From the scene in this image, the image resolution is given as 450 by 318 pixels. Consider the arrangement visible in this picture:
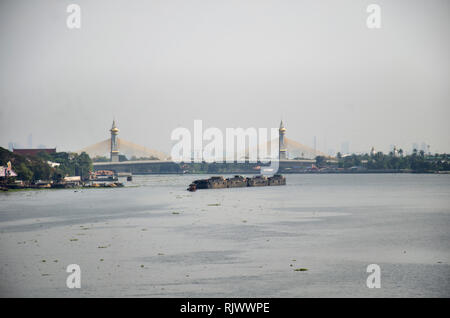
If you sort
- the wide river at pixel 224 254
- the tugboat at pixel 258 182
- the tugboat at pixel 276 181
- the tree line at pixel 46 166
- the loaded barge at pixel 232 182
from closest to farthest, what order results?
the wide river at pixel 224 254
the tree line at pixel 46 166
the loaded barge at pixel 232 182
the tugboat at pixel 258 182
the tugboat at pixel 276 181

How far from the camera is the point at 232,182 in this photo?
123062 millimetres

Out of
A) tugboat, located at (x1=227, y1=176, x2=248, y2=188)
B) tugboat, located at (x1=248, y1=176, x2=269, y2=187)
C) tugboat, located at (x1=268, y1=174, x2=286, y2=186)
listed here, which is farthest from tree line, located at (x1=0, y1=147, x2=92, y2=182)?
tugboat, located at (x1=268, y1=174, x2=286, y2=186)

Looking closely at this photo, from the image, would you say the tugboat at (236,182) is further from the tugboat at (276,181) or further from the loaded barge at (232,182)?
the tugboat at (276,181)

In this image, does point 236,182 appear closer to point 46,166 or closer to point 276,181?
point 276,181

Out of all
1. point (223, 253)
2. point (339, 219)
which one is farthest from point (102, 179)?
point (223, 253)

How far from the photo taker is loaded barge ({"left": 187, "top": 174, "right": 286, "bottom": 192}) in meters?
112

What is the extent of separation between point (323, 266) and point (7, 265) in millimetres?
14728

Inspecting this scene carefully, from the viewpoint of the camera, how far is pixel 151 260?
2727 centimetres

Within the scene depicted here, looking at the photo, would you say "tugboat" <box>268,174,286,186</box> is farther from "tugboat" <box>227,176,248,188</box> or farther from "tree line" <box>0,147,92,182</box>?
"tree line" <box>0,147,92,182</box>

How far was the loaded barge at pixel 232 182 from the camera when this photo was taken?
112 meters

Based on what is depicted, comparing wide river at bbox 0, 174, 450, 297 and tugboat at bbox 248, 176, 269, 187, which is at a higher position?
tugboat at bbox 248, 176, 269, 187

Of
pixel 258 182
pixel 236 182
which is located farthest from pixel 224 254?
pixel 258 182

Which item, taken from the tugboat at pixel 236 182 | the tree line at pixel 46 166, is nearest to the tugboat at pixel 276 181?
the tugboat at pixel 236 182
